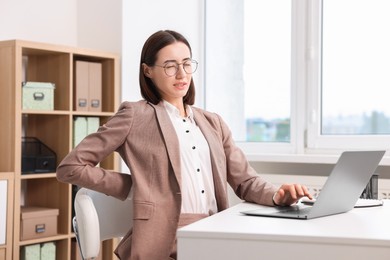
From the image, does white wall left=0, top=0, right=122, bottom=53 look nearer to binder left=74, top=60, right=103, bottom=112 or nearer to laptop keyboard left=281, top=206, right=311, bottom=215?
binder left=74, top=60, right=103, bottom=112

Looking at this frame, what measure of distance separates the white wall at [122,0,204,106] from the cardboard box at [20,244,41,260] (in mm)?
1013

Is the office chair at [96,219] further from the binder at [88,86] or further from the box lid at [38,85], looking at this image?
the binder at [88,86]

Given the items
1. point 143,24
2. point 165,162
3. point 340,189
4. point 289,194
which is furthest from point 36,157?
point 340,189

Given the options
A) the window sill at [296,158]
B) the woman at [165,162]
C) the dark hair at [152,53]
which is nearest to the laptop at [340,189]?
the woman at [165,162]

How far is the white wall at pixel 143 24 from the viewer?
3805 mm

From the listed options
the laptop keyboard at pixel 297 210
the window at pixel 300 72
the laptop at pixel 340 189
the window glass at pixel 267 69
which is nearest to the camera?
the laptop at pixel 340 189

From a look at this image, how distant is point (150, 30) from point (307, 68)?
0.99 metres

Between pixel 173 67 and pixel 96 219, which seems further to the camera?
pixel 173 67

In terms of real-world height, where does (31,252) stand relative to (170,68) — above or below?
below

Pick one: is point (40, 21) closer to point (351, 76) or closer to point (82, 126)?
point (82, 126)

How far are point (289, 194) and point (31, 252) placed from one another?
1959mm

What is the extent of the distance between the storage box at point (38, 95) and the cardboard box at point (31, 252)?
29.1 inches

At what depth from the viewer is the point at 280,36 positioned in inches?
156

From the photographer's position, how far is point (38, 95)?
339 cm
